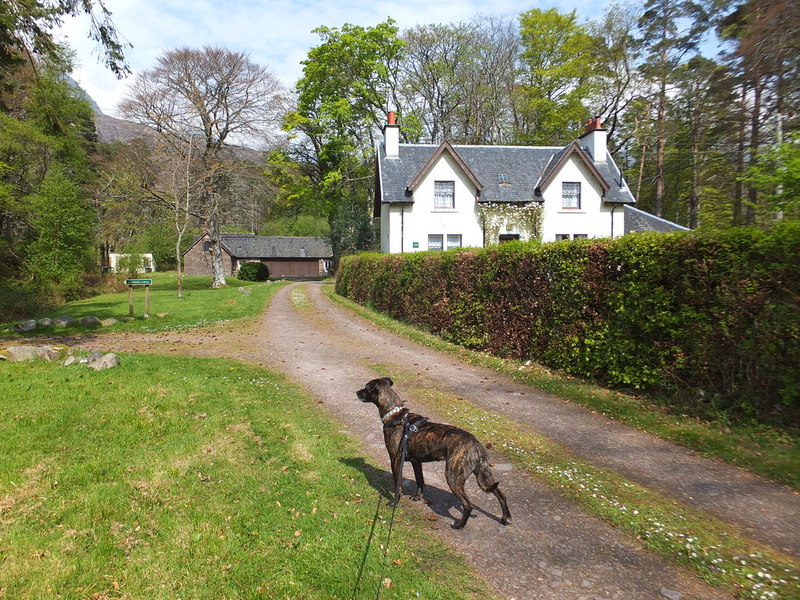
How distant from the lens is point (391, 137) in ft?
95.7

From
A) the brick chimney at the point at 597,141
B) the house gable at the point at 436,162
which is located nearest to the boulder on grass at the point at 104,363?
the house gable at the point at 436,162

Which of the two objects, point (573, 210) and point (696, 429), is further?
point (573, 210)

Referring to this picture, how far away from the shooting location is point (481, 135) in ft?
150

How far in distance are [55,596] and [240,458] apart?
2.39 meters

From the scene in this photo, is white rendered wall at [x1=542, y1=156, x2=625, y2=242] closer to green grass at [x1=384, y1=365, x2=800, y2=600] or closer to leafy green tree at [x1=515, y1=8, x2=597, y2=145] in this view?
leafy green tree at [x1=515, y1=8, x2=597, y2=145]

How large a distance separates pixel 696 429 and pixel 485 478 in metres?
4.02

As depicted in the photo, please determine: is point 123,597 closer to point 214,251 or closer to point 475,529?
point 475,529

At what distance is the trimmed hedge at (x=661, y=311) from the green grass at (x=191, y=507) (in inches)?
189

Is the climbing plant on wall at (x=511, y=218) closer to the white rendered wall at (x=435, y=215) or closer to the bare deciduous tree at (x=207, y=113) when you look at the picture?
the white rendered wall at (x=435, y=215)

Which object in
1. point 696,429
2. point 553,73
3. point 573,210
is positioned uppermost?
point 553,73

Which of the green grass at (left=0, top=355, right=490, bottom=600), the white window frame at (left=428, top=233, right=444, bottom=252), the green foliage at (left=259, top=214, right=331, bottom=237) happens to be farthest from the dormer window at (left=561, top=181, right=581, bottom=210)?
the green foliage at (left=259, top=214, right=331, bottom=237)

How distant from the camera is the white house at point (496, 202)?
27.6 m

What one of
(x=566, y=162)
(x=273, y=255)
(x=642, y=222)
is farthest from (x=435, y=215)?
(x=273, y=255)

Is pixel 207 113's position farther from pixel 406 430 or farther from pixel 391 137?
pixel 406 430
